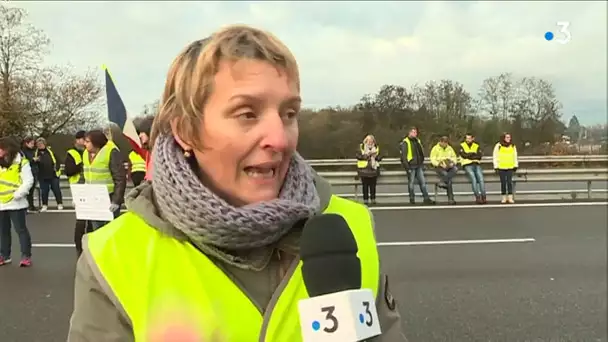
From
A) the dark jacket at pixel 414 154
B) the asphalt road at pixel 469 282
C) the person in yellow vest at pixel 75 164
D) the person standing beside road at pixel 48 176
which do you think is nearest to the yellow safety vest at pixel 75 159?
the person in yellow vest at pixel 75 164

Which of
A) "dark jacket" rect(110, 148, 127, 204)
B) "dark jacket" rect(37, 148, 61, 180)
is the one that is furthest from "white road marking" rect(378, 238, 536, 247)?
"dark jacket" rect(37, 148, 61, 180)

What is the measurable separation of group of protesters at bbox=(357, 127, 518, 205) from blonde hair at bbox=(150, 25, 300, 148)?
12.1 m

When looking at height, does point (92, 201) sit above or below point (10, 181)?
below

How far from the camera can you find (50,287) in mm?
7191

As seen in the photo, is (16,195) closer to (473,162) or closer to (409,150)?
(409,150)

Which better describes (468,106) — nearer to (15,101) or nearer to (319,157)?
(319,157)

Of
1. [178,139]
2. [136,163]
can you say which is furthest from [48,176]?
[178,139]

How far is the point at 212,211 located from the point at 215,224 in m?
A: 0.03

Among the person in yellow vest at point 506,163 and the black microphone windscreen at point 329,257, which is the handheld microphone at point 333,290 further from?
the person in yellow vest at point 506,163

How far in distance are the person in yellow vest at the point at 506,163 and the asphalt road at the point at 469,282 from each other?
2164 millimetres

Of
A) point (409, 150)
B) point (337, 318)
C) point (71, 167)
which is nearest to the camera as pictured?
point (337, 318)

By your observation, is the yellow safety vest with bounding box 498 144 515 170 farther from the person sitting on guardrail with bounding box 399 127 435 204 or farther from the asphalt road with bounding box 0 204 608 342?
the asphalt road with bounding box 0 204 608 342

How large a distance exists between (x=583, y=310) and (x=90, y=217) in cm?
517

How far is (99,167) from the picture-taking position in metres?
8.29
